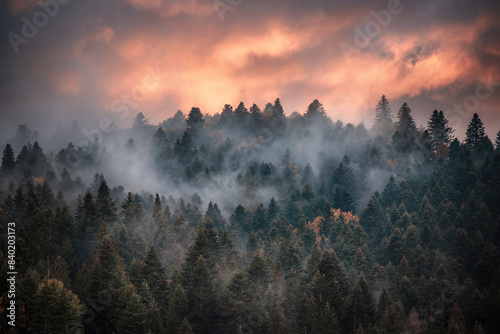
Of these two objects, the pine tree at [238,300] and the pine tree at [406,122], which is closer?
the pine tree at [238,300]

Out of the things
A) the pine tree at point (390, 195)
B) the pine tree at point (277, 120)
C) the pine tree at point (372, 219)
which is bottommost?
the pine tree at point (372, 219)

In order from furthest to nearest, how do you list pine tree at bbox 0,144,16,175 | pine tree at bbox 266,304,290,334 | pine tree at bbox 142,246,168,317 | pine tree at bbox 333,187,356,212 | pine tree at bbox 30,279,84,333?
pine tree at bbox 0,144,16,175 → pine tree at bbox 333,187,356,212 → pine tree at bbox 142,246,168,317 → pine tree at bbox 266,304,290,334 → pine tree at bbox 30,279,84,333

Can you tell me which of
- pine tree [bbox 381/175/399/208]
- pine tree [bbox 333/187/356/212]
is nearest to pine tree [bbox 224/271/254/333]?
pine tree [bbox 333/187/356/212]

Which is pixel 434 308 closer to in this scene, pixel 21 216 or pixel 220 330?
pixel 220 330

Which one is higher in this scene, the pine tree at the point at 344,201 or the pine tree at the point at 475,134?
the pine tree at the point at 475,134

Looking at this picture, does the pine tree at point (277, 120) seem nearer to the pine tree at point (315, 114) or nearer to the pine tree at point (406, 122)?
the pine tree at point (315, 114)

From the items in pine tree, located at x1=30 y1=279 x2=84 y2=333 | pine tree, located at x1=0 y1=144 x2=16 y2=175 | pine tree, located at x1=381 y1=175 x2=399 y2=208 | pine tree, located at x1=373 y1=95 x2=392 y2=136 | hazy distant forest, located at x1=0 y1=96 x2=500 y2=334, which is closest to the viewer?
pine tree, located at x1=30 y1=279 x2=84 y2=333

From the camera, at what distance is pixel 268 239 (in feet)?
351

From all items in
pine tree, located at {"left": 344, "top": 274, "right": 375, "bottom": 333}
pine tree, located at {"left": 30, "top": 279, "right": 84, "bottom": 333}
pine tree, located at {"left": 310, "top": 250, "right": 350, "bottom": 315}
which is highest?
pine tree, located at {"left": 30, "top": 279, "right": 84, "bottom": 333}

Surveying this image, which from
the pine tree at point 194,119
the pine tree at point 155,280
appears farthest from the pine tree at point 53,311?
the pine tree at point 194,119

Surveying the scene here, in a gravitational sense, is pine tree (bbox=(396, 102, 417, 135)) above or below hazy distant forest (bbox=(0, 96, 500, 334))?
above

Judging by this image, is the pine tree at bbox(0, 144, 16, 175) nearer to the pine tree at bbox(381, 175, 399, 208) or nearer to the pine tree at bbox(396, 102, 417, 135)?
the pine tree at bbox(381, 175, 399, 208)

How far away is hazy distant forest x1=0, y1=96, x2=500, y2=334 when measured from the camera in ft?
195

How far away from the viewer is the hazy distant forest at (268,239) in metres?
59.5
